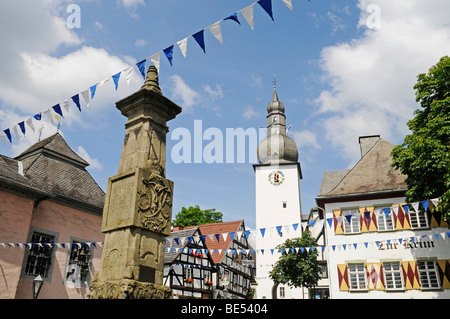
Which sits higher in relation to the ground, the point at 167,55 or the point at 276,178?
the point at 276,178

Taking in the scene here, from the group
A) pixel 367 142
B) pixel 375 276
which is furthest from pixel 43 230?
pixel 367 142

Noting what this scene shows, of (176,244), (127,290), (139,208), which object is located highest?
(176,244)

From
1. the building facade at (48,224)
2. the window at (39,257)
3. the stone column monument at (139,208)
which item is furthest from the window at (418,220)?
the window at (39,257)

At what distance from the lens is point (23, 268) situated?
14.0 meters

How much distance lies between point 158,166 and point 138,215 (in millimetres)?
1077

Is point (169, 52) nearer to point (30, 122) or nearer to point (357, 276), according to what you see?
point (30, 122)

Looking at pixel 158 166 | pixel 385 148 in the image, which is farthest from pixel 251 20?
pixel 385 148

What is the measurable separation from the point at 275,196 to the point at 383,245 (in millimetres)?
24640

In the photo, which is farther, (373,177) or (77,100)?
(373,177)

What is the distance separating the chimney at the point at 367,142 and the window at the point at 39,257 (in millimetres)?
20683

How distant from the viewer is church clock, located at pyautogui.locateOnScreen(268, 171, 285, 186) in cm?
4507

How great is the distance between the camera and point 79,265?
16.1 metres

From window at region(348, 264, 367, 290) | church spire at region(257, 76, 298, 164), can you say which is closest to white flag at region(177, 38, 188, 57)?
window at region(348, 264, 367, 290)

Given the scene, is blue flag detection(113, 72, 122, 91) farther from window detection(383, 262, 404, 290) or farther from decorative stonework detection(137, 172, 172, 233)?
window detection(383, 262, 404, 290)
